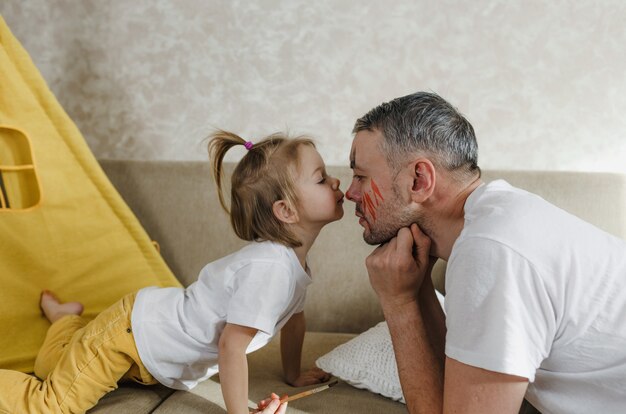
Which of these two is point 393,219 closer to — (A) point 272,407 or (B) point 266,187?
(B) point 266,187

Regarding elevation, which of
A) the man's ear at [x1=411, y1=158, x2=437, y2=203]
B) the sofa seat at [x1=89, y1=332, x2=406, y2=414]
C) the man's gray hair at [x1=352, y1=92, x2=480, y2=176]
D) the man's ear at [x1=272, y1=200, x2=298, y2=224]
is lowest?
the sofa seat at [x1=89, y1=332, x2=406, y2=414]

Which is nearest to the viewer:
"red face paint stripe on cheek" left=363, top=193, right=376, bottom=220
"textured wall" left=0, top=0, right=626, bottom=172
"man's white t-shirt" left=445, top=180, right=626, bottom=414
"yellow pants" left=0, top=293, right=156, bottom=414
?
"man's white t-shirt" left=445, top=180, right=626, bottom=414

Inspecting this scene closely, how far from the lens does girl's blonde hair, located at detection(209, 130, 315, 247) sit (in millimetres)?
1639

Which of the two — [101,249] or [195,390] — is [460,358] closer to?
[195,390]

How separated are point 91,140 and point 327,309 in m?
1.12

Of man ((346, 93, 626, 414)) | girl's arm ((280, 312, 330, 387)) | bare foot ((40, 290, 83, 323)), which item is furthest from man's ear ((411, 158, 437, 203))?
bare foot ((40, 290, 83, 323))

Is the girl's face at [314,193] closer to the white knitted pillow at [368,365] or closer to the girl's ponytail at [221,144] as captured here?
the girl's ponytail at [221,144]

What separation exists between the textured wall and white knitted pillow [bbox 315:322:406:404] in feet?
2.72

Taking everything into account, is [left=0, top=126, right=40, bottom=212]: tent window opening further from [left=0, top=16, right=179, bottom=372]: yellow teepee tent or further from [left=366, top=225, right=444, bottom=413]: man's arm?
[left=366, top=225, right=444, bottom=413]: man's arm

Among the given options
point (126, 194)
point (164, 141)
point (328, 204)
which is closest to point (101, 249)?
point (126, 194)

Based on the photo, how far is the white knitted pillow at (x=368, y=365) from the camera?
1629 mm

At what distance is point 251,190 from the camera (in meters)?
1.66

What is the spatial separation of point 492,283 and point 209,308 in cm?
80

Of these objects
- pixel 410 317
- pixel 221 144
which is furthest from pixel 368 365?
pixel 221 144
